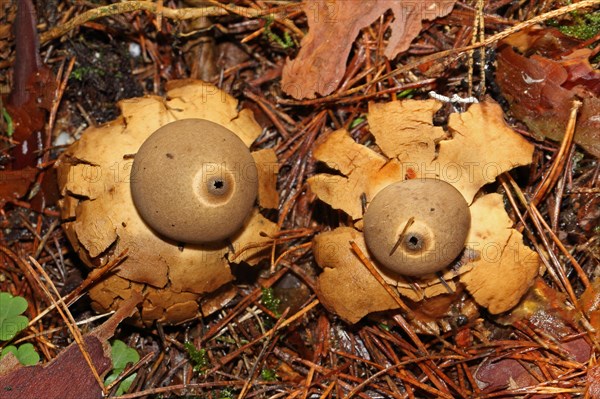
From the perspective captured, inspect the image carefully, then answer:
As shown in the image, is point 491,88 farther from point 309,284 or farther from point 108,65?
point 108,65

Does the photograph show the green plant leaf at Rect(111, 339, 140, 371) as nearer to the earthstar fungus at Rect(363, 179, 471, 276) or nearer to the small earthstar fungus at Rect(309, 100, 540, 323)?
the small earthstar fungus at Rect(309, 100, 540, 323)

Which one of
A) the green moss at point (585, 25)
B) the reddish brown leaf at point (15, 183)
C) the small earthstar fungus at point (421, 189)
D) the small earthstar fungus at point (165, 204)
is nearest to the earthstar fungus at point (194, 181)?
the small earthstar fungus at point (165, 204)

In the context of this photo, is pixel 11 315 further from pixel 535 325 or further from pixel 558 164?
pixel 558 164

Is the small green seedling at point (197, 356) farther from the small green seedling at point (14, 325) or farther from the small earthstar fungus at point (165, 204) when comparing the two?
the small green seedling at point (14, 325)

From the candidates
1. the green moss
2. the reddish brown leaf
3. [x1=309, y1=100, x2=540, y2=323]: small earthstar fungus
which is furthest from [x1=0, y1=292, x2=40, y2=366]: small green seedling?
the green moss

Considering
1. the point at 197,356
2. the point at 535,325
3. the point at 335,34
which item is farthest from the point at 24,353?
the point at 535,325

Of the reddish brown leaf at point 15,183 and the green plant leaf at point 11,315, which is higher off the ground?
the reddish brown leaf at point 15,183
